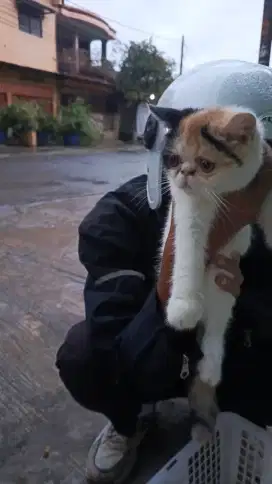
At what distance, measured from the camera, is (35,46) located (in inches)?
414

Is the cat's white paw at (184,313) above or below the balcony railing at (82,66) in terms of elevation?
below

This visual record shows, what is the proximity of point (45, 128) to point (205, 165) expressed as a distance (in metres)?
9.64

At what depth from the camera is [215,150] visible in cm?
56

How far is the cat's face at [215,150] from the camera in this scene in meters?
0.55

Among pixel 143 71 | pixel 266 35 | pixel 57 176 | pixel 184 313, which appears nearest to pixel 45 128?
pixel 143 71

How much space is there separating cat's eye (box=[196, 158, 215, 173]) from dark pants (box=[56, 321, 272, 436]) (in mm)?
372

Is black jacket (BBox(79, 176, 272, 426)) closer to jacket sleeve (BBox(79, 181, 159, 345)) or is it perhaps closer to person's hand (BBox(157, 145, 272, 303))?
jacket sleeve (BBox(79, 181, 159, 345))

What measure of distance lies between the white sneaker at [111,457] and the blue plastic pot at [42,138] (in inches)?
363

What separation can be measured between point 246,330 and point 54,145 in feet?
31.8

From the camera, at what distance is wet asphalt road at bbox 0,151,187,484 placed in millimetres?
1008

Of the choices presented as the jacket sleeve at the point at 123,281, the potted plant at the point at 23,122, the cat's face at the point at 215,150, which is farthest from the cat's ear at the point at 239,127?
the potted plant at the point at 23,122

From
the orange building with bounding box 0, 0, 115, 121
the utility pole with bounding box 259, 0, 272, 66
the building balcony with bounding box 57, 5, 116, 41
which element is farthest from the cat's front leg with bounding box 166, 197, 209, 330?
the building balcony with bounding box 57, 5, 116, 41

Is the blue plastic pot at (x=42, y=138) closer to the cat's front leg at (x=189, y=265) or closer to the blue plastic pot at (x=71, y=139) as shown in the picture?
the blue plastic pot at (x=71, y=139)

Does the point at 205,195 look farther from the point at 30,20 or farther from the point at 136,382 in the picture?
the point at 30,20
